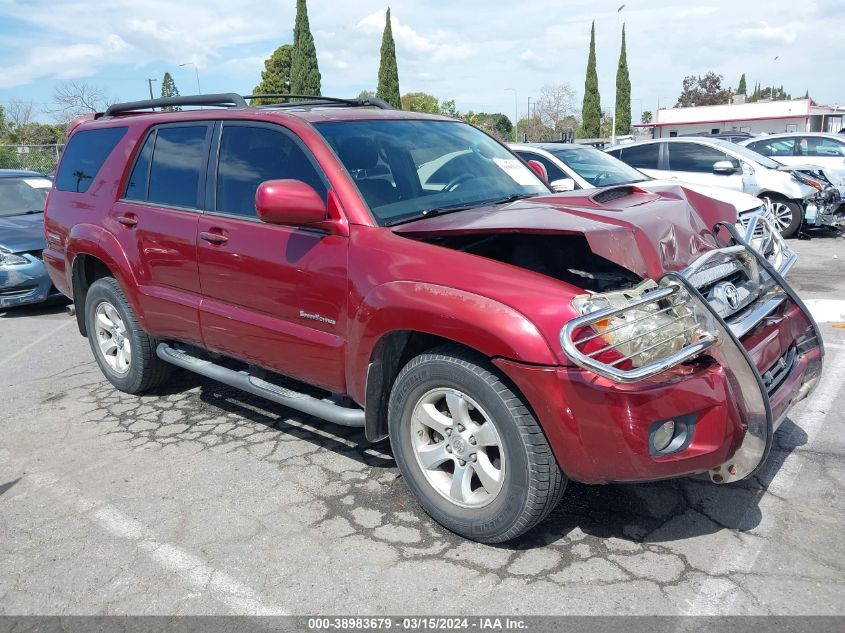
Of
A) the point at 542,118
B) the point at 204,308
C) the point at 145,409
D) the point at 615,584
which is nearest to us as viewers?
the point at 615,584

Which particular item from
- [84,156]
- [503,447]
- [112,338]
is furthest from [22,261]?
[503,447]

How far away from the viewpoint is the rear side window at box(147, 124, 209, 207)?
171 inches

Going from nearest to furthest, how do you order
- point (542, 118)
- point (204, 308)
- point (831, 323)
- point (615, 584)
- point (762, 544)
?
point (615, 584)
point (762, 544)
point (204, 308)
point (831, 323)
point (542, 118)

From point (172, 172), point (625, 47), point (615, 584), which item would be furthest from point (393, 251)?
point (625, 47)

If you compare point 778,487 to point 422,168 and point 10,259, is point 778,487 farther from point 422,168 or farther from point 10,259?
point 10,259

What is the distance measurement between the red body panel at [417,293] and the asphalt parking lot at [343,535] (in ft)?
1.64

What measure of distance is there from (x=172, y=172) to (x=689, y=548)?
3.60 metres

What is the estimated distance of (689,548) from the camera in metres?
3.11

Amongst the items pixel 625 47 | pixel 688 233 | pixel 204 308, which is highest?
pixel 625 47

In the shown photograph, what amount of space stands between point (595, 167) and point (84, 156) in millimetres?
6022

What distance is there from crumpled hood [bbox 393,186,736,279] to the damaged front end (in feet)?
0.36

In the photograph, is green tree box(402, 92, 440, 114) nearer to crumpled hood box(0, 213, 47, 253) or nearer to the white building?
the white building

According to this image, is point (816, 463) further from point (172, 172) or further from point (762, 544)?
point (172, 172)

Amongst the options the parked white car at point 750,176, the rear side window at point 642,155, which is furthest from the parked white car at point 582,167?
the rear side window at point 642,155
